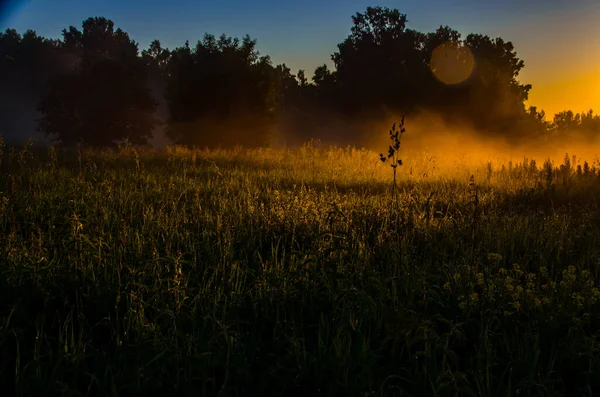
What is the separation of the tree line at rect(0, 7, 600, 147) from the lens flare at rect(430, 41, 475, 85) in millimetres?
84

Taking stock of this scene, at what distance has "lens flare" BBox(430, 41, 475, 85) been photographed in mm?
37500

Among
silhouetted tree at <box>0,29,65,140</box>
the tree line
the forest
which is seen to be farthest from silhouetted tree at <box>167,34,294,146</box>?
silhouetted tree at <box>0,29,65,140</box>

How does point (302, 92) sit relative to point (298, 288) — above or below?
above

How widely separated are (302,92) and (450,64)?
14.5m

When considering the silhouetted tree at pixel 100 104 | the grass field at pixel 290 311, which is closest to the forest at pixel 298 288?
the grass field at pixel 290 311

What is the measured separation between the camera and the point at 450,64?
126 feet


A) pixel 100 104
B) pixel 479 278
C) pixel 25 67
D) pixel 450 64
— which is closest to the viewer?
pixel 479 278

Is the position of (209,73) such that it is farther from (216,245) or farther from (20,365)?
(20,365)

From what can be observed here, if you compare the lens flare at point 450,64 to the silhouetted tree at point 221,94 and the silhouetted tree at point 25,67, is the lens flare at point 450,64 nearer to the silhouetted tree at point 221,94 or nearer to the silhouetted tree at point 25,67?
the silhouetted tree at point 221,94

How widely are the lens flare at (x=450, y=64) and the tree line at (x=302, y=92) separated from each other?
84mm

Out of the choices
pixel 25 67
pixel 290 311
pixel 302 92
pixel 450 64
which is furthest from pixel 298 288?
pixel 25 67

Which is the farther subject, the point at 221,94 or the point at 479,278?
the point at 221,94

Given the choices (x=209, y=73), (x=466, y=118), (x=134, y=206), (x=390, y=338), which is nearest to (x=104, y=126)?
(x=209, y=73)

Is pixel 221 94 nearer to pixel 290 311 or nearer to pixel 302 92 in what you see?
pixel 302 92
